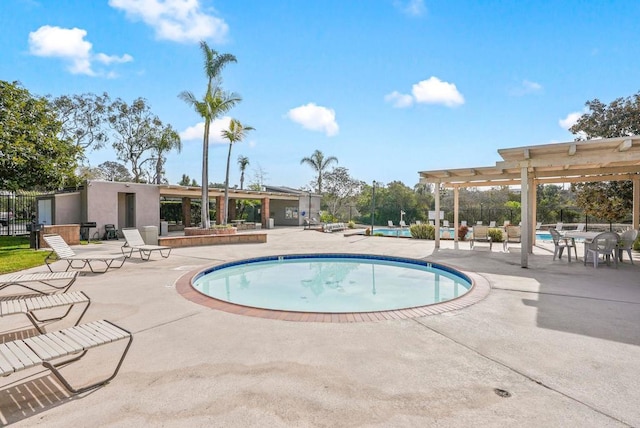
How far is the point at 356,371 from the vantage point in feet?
9.56

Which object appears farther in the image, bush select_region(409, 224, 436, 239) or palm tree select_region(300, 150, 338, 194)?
palm tree select_region(300, 150, 338, 194)

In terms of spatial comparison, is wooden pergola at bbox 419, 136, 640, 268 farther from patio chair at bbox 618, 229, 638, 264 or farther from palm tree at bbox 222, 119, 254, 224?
palm tree at bbox 222, 119, 254, 224

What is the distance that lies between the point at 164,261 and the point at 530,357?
867 cm

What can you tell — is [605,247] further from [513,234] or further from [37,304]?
[37,304]

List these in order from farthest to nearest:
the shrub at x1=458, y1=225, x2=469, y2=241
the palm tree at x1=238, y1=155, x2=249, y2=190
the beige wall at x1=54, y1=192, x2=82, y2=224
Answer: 1. the palm tree at x1=238, y1=155, x2=249, y2=190
2. the shrub at x1=458, y1=225, x2=469, y2=241
3. the beige wall at x1=54, y1=192, x2=82, y2=224

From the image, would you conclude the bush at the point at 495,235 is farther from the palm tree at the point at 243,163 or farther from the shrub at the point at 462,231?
the palm tree at the point at 243,163

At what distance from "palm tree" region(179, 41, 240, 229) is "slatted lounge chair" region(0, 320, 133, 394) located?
13.2 m

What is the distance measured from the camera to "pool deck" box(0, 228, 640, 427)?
229 cm

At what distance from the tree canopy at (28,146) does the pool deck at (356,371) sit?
33.3ft

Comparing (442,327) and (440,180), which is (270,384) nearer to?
(442,327)

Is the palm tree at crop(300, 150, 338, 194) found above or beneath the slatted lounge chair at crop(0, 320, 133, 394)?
above

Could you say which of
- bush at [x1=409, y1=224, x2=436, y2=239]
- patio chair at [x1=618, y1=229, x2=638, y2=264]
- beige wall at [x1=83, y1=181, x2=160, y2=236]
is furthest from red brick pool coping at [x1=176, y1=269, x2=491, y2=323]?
beige wall at [x1=83, y1=181, x2=160, y2=236]

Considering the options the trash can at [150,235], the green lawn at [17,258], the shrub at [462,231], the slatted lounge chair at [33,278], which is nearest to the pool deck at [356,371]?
the slatted lounge chair at [33,278]

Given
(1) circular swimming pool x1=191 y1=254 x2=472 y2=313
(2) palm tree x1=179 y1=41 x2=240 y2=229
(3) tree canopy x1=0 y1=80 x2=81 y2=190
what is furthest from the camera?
(2) palm tree x1=179 y1=41 x2=240 y2=229
